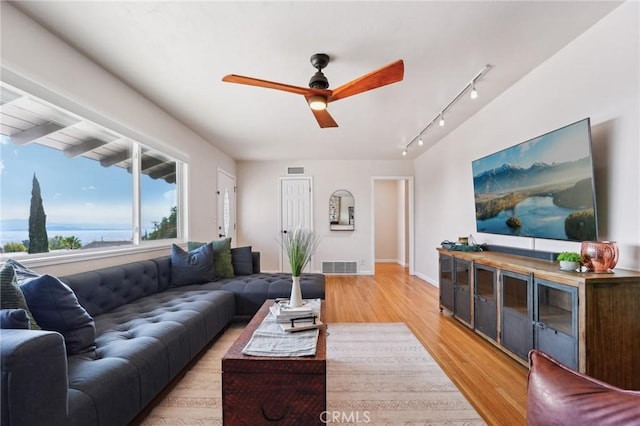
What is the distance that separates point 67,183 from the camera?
7.53 ft

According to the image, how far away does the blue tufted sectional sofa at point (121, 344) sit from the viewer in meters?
0.99

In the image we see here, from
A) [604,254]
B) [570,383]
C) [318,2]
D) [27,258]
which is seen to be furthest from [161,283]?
[604,254]

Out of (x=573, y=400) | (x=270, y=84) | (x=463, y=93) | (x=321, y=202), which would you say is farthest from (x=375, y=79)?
(x=321, y=202)

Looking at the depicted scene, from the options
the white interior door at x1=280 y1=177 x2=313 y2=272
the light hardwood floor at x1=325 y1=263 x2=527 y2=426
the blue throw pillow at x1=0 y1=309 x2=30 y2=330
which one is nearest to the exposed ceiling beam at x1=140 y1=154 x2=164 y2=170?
the blue throw pillow at x1=0 y1=309 x2=30 y2=330

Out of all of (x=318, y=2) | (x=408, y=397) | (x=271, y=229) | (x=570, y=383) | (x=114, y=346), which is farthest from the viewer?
(x=271, y=229)

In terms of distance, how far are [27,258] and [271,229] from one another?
4.42 m

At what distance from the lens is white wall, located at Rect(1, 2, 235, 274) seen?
176cm

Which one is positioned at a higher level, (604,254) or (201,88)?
(201,88)

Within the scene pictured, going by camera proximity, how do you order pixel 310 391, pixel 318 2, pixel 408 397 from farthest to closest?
pixel 408 397, pixel 318 2, pixel 310 391

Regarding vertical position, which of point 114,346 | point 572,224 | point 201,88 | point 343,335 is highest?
point 201,88

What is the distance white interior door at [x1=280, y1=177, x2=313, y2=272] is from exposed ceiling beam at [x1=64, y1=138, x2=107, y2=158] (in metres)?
3.77

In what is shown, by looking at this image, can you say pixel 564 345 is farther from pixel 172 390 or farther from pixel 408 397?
pixel 172 390

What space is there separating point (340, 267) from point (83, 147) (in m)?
4.77

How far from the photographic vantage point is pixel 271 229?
6234mm
